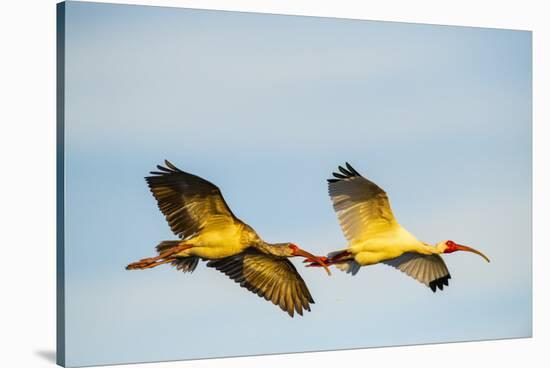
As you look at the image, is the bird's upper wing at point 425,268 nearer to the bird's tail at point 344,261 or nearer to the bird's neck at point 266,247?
the bird's tail at point 344,261

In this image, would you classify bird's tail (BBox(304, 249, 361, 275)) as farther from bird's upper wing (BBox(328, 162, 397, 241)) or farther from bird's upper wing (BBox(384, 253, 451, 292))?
bird's upper wing (BBox(384, 253, 451, 292))

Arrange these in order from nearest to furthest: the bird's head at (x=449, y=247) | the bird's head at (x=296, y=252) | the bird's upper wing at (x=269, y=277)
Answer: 1. the bird's upper wing at (x=269, y=277)
2. the bird's head at (x=296, y=252)
3. the bird's head at (x=449, y=247)

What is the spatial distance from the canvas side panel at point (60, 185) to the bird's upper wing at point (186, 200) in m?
0.63

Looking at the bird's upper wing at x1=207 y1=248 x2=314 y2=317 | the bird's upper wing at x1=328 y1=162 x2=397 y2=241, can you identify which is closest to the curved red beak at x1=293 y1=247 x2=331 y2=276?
the bird's upper wing at x1=207 y1=248 x2=314 y2=317

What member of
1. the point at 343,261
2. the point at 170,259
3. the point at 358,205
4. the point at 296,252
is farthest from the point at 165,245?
the point at 358,205

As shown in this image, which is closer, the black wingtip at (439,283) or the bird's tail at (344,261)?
the bird's tail at (344,261)

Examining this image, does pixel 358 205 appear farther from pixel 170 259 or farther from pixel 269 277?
pixel 170 259

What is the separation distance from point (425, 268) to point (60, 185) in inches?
118

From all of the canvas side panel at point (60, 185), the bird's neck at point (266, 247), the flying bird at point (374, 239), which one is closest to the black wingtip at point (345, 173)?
the flying bird at point (374, 239)

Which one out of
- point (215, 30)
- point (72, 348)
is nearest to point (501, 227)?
point (215, 30)

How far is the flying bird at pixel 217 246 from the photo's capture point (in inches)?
366

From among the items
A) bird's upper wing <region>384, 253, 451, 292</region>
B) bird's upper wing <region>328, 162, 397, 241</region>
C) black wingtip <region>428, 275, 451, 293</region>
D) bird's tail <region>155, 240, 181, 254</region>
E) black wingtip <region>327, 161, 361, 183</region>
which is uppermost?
black wingtip <region>327, 161, 361, 183</region>

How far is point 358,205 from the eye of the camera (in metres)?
10.0

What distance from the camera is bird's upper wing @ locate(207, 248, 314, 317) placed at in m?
9.55
